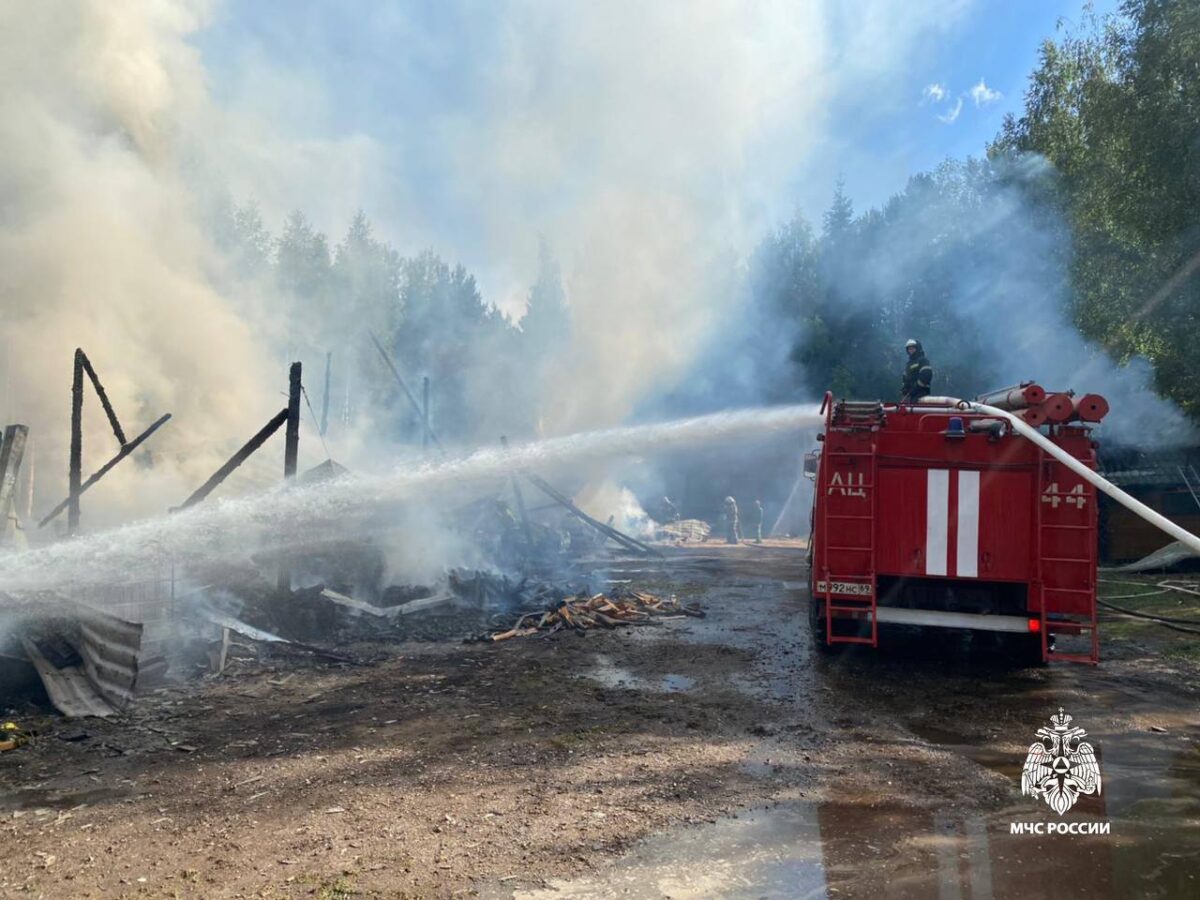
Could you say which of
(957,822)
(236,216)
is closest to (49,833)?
(957,822)

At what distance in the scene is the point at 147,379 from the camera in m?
21.0

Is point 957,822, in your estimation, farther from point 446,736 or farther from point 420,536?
point 420,536

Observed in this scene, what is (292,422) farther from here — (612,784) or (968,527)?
(968,527)

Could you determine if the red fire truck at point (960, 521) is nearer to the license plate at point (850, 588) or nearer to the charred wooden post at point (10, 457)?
the license plate at point (850, 588)

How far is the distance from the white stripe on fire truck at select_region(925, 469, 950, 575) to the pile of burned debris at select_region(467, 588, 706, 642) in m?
4.23

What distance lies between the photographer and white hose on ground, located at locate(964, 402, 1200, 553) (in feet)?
15.5

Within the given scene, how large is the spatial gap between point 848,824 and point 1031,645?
4299 millimetres

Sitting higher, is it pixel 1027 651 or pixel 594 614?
pixel 1027 651

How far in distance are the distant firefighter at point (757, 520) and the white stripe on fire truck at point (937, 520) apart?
57.5 ft

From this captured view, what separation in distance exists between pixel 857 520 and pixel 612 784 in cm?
385

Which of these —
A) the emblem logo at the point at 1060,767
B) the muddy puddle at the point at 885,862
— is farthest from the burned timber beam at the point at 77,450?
the emblem logo at the point at 1060,767

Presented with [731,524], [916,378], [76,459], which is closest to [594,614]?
[916,378]

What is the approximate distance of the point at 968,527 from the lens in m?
6.85

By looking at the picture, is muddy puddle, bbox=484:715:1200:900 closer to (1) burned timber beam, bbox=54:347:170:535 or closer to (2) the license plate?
(2) the license plate
